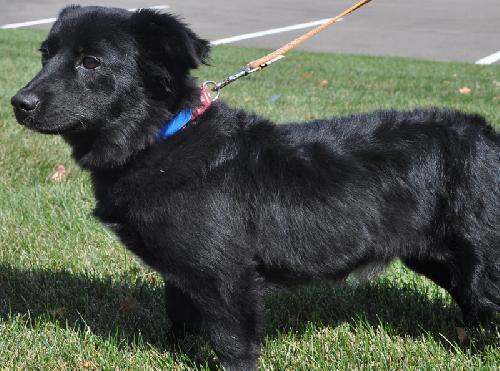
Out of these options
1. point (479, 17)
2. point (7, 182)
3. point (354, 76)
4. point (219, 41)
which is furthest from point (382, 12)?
point (7, 182)

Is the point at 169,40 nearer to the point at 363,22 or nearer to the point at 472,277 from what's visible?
the point at 472,277

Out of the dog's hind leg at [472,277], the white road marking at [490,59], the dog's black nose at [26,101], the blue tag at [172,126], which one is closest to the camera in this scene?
the dog's black nose at [26,101]

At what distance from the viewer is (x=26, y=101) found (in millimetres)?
2648

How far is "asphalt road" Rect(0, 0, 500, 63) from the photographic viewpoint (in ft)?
54.8

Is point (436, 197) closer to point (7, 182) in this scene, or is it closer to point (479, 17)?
point (7, 182)

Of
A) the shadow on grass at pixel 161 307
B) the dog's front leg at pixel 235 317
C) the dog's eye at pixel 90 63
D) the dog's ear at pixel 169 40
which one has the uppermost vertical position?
the dog's ear at pixel 169 40

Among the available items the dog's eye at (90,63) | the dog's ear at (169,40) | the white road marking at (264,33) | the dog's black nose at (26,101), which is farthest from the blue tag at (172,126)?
the white road marking at (264,33)

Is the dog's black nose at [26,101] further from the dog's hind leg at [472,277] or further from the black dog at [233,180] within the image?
the dog's hind leg at [472,277]

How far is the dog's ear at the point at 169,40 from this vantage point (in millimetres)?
2680

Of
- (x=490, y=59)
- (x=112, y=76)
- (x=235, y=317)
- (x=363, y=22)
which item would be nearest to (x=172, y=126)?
(x=112, y=76)

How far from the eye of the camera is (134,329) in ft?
11.1

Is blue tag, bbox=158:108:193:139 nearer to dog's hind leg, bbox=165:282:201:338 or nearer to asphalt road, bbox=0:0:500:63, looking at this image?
dog's hind leg, bbox=165:282:201:338

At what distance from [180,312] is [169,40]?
1.27 metres

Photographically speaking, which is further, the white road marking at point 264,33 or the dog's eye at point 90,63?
the white road marking at point 264,33
